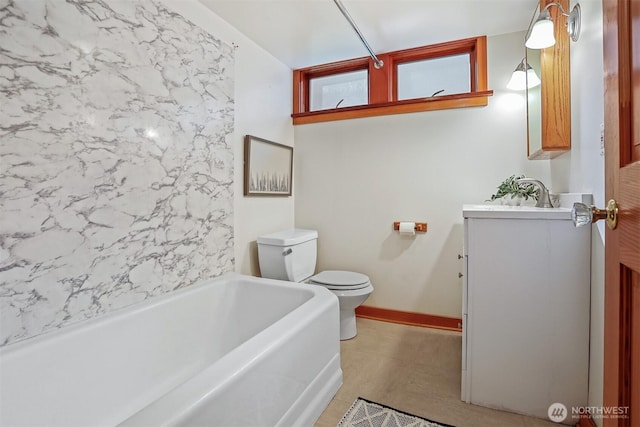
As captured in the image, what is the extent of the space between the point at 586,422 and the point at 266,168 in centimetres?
242

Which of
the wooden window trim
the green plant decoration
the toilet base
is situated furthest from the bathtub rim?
the wooden window trim

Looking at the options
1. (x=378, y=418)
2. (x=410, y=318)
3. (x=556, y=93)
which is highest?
(x=556, y=93)

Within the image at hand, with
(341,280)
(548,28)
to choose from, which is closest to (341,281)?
(341,280)

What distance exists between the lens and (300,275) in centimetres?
257

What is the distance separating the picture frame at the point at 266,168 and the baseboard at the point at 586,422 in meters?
2.27

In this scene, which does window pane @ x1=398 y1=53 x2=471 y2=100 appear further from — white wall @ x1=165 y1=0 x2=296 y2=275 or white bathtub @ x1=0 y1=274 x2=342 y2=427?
white bathtub @ x1=0 y1=274 x2=342 y2=427

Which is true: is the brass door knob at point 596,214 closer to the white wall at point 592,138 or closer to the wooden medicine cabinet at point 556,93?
the white wall at point 592,138

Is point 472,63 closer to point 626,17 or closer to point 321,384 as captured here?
point 626,17

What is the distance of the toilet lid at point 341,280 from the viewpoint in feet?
7.66

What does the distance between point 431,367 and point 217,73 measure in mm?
2396

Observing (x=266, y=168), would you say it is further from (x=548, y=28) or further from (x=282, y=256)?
(x=548, y=28)

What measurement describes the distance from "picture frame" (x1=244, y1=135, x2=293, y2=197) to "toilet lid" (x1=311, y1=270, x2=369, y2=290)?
835 millimetres

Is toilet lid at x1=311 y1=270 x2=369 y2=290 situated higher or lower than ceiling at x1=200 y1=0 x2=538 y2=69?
lower

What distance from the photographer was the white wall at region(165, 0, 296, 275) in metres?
2.31
